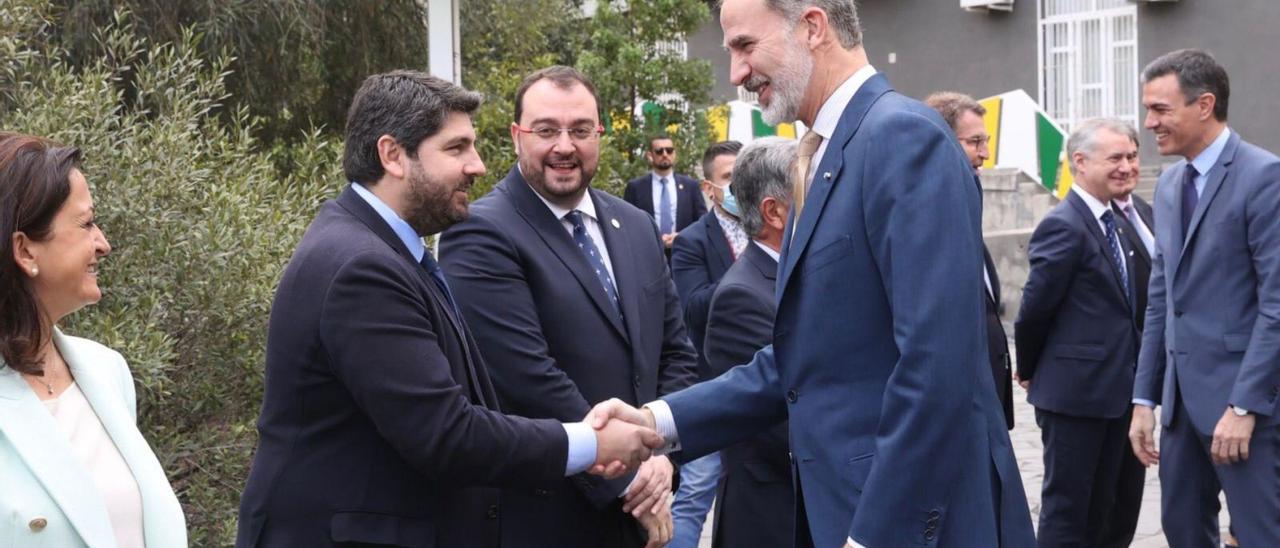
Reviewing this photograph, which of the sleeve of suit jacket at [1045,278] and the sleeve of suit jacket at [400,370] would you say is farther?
the sleeve of suit jacket at [1045,278]

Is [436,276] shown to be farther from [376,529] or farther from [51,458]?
[51,458]

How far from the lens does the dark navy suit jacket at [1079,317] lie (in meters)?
6.71

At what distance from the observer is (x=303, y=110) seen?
944 cm

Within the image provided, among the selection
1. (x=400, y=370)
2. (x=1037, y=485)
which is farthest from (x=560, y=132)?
(x=1037, y=485)

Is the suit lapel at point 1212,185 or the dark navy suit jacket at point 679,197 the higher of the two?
the suit lapel at point 1212,185

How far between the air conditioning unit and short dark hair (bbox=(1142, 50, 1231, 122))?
19.6 metres

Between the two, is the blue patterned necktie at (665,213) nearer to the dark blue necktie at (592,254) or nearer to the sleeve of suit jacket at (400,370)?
the dark blue necktie at (592,254)

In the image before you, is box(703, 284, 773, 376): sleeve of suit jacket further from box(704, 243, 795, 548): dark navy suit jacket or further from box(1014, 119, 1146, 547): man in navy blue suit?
box(1014, 119, 1146, 547): man in navy blue suit

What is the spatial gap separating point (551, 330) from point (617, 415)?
0.55m

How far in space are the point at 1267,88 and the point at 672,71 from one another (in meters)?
11.2

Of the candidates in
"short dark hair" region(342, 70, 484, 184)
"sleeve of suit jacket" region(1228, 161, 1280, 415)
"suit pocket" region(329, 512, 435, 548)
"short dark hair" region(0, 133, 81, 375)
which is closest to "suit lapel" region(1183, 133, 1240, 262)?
"sleeve of suit jacket" region(1228, 161, 1280, 415)

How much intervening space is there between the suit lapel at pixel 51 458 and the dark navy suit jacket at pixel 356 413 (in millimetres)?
494

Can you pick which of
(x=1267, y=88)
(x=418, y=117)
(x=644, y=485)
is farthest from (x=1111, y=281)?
(x=1267, y=88)

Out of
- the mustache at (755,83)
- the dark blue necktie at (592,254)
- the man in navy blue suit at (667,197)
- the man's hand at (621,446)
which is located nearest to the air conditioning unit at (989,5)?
the man in navy blue suit at (667,197)
